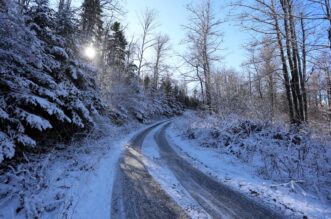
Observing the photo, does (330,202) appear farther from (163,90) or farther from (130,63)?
(163,90)

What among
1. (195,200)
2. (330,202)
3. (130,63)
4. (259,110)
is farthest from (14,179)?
(130,63)

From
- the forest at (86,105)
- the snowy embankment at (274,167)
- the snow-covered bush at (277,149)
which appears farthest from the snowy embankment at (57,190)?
the snow-covered bush at (277,149)

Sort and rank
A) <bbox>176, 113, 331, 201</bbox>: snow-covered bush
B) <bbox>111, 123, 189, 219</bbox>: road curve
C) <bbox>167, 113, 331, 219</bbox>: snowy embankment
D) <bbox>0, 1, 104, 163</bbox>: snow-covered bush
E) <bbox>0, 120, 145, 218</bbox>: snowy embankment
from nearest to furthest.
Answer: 1. <bbox>0, 120, 145, 218</bbox>: snowy embankment
2. <bbox>111, 123, 189, 219</bbox>: road curve
3. <bbox>167, 113, 331, 219</bbox>: snowy embankment
4. <bbox>0, 1, 104, 163</bbox>: snow-covered bush
5. <bbox>176, 113, 331, 201</bbox>: snow-covered bush

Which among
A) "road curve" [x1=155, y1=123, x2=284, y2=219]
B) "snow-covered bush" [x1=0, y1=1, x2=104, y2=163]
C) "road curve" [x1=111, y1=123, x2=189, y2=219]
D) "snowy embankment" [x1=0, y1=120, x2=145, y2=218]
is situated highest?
"snow-covered bush" [x1=0, y1=1, x2=104, y2=163]

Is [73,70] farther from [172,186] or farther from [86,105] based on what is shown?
[172,186]

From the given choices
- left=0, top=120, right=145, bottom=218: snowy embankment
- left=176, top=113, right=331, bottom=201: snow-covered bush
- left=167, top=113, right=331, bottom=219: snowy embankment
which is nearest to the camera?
left=0, top=120, right=145, bottom=218: snowy embankment

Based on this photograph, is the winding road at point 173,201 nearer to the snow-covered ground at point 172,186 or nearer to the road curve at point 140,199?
the road curve at point 140,199

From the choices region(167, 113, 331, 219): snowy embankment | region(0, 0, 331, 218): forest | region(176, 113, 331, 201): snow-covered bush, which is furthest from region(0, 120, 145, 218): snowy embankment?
region(176, 113, 331, 201): snow-covered bush

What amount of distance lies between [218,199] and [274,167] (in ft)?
8.14

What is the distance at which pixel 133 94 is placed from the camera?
24.3 metres

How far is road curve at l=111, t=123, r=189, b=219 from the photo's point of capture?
11.3ft

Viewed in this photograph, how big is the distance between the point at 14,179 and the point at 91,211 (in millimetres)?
1845

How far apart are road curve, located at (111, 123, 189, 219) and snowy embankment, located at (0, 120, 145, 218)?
198 millimetres

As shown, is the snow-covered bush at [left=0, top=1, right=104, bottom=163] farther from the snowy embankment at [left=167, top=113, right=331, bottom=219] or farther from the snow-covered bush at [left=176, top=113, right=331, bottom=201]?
the snow-covered bush at [left=176, top=113, right=331, bottom=201]
